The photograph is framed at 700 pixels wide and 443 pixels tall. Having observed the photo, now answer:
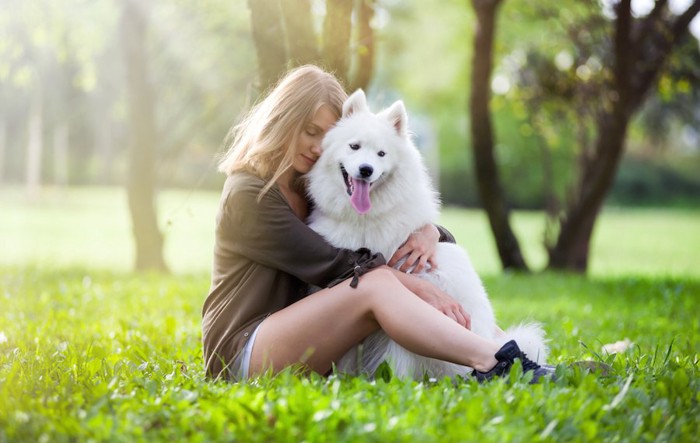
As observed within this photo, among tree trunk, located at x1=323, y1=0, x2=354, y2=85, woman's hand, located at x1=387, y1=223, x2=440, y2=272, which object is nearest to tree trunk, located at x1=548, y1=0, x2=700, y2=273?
tree trunk, located at x1=323, y1=0, x2=354, y2=85

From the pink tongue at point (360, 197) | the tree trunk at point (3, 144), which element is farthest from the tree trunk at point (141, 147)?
the tree trunk at point (3, 144)

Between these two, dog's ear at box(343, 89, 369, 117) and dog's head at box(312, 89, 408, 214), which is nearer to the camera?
dog's head at box(312, 89, 408, 214)

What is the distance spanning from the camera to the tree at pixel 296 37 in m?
5.14

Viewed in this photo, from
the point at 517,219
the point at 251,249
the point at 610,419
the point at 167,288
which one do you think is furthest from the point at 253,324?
the point at 517,219

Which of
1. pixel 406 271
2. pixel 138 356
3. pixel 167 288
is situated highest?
pixel 406 271

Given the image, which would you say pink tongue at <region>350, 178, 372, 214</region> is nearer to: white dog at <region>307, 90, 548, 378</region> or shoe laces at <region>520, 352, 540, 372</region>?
white dog at <region>307, 90, 548, 378</region>

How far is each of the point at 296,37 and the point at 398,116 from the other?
1680mm

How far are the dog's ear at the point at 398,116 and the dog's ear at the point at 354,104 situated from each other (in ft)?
0.36

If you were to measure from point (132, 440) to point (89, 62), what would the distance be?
1206 cm

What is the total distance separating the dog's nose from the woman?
324mm

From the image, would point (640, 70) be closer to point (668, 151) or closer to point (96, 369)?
point (96, 369)

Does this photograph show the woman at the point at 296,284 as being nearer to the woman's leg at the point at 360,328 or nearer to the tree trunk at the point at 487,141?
the woman's leg at the point at 360,328

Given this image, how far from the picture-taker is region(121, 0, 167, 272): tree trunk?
1051cm

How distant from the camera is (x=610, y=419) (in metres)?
2.93
